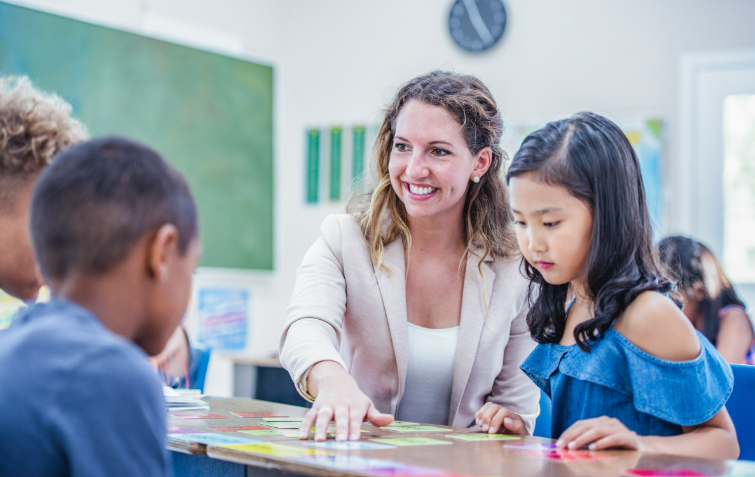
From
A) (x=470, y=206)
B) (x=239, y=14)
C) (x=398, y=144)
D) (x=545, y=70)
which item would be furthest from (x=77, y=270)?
(x=239, y=14)

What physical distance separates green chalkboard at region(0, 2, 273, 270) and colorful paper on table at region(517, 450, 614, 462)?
11.7ft

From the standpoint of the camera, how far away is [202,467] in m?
1.25

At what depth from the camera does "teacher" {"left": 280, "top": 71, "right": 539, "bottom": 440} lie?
→ 1.75 metres

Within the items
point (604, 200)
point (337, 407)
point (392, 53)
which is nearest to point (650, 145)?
point (392, 53)

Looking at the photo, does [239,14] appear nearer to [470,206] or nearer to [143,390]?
[470,206]

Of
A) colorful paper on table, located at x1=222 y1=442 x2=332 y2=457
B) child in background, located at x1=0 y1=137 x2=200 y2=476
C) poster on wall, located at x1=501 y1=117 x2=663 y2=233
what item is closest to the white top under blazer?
colorful paper on table, located at x1=222 y1=442 x2=332 y2=457

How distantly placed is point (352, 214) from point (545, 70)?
2971 mm

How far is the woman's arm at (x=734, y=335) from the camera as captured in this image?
2895 mm

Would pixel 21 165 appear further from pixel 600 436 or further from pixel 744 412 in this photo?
pixel 744 412

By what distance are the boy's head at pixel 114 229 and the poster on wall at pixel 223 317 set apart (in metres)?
3.96

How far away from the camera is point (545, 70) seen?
14.8 feet

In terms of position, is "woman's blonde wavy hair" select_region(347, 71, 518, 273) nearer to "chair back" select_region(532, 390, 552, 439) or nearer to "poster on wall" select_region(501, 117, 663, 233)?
"chair back" select_region(532, 390, 552, 439)

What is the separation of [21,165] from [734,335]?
2666mm

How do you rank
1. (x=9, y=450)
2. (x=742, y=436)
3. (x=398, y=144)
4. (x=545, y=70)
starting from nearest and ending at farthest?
(x=9, y=450)
(x=742, y=436)
(x=398, y=144)
(x=545, y=70)
